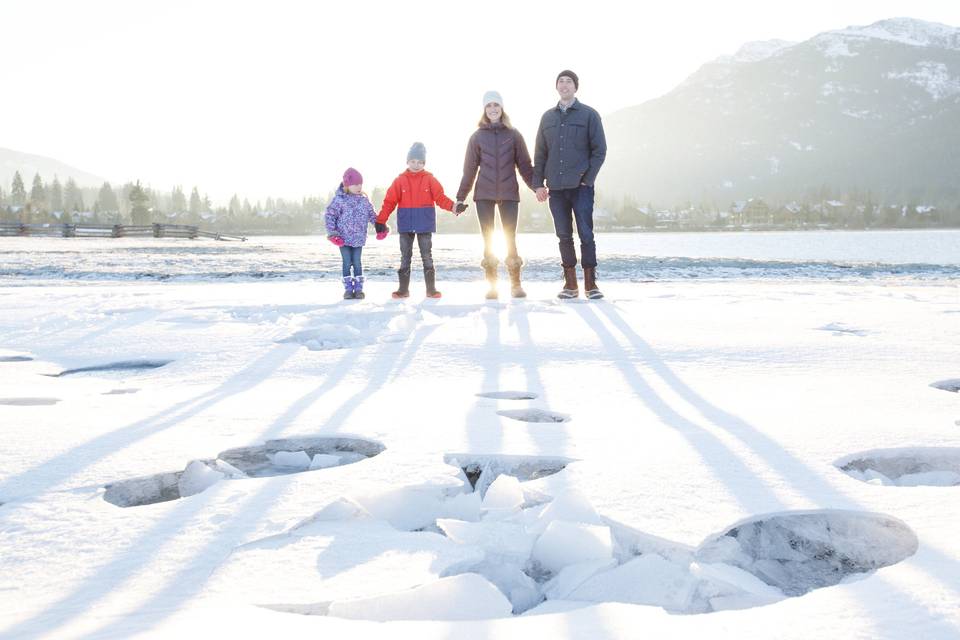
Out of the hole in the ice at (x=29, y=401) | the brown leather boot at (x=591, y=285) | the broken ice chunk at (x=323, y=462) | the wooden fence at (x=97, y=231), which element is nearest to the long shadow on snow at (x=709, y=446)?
the broken ice chunk at (x=323, y=462)

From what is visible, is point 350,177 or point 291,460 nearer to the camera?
point 291,460

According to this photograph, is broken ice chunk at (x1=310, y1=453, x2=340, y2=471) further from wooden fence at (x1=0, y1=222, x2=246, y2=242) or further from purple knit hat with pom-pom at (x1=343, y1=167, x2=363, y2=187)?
wooden fence at (x1=0, y1=222, x2=246, y2=242)

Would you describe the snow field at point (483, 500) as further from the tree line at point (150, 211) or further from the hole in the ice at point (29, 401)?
the tree line at point (150, 211)

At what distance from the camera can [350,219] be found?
7.52m

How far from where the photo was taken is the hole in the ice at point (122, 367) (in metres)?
3.31

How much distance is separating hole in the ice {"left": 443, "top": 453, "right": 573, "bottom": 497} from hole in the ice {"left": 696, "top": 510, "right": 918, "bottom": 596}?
20.6 inches

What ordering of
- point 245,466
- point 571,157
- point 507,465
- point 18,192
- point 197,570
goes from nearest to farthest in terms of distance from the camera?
point 197,570
point 507,465
point 245,466
point 571,157
point 18,192

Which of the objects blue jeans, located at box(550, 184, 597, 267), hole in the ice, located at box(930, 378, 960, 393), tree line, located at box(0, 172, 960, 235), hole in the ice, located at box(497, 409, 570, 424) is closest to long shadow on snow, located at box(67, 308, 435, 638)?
hole in the ice, located at box(497, 409, 570, 424)

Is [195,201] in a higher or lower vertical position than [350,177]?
higher

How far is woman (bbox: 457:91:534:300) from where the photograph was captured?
6773 mm

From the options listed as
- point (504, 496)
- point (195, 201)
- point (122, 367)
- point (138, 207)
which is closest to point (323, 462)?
point (504, 496)

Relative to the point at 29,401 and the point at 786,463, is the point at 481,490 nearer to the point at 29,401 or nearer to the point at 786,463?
the point at 786,463

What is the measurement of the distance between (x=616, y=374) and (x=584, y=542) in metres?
1.98

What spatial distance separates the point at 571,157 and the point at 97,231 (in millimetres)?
44816
